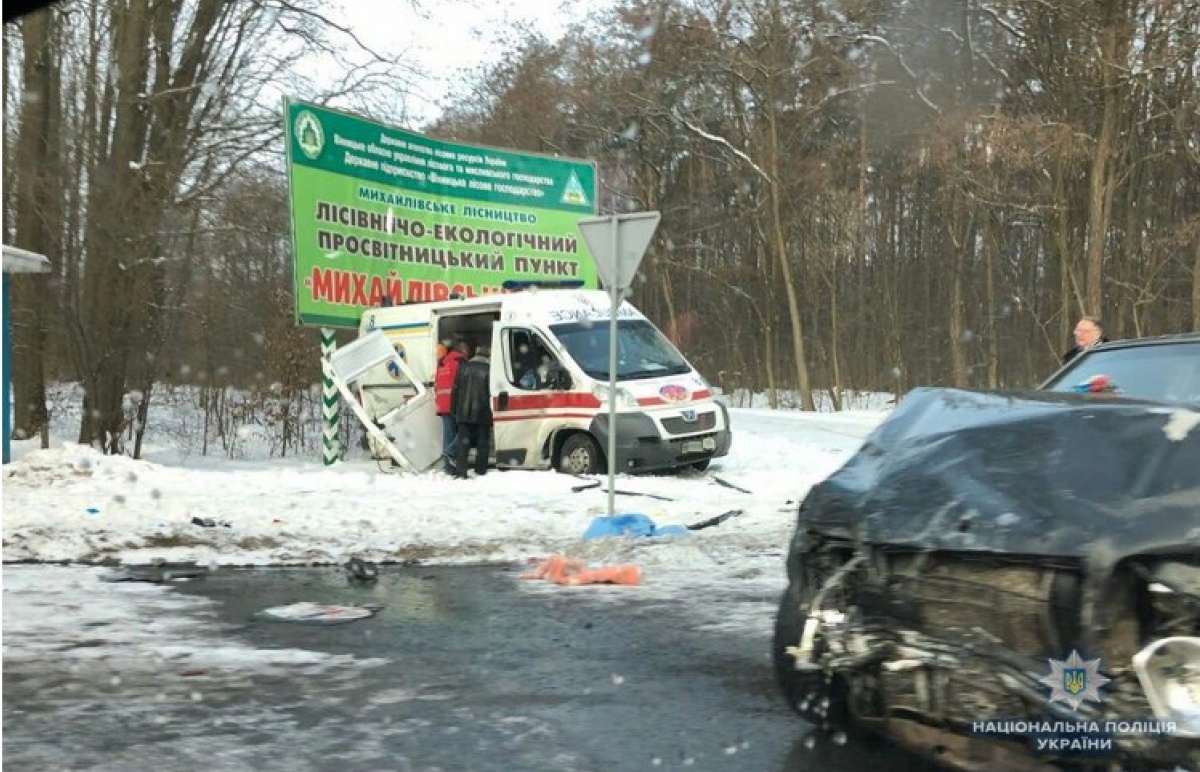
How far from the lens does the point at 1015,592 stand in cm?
369

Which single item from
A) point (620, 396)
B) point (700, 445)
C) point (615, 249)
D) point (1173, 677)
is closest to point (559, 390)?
point (620, 396)

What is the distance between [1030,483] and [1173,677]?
2.52ft

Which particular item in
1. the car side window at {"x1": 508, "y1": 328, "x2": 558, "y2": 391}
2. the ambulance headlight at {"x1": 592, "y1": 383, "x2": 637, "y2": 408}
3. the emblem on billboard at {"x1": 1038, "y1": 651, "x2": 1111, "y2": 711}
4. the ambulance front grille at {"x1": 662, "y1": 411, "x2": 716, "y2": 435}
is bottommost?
the emblem on billboard at {"x1": 1038, "y1": 651, "x2": 1111, "y2": 711}

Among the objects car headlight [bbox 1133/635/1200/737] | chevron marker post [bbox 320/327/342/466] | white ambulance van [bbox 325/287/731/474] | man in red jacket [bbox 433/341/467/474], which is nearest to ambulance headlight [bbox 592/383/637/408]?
white ambulance van [bbox 325/287/731/474]

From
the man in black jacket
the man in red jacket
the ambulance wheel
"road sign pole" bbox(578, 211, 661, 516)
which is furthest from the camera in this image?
the man in red jacket

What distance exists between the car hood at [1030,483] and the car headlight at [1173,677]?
273 millimetres

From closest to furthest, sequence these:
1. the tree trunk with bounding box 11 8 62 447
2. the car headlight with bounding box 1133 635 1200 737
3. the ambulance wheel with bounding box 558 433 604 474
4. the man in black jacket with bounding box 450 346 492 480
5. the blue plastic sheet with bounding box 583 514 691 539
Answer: the car headlight with bounding box 1133 635 1200 737
the blue plastic sheet with bounding box 583 514 691 539
the man in black jacket with bounding box 450 346 492 480
the ambulance wheel with bounding box 558 433 604 474
the tree trunk with bounding box 11 8 62 447

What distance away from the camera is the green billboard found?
18031mm

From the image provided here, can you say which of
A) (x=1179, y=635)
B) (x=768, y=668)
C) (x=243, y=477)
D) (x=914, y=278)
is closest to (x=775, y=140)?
(x=914, y=278)

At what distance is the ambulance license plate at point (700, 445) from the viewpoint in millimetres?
15469

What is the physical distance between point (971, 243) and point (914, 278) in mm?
4605

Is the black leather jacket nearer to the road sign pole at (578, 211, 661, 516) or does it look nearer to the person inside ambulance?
the person inside ambulance

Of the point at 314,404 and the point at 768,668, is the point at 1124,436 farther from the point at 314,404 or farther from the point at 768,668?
the point at 314,404

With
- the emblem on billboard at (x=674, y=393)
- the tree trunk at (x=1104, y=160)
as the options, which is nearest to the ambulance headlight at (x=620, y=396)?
the emblem on billboard at (x=674, y=393)
